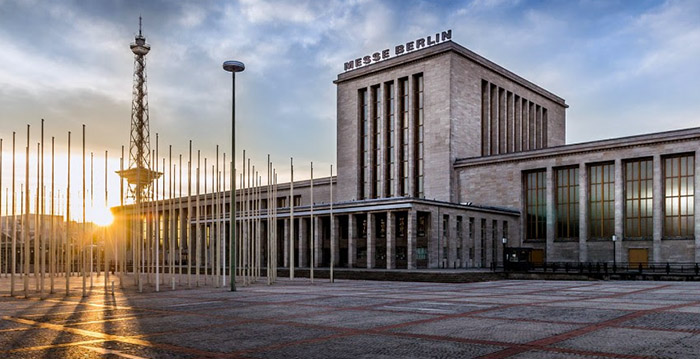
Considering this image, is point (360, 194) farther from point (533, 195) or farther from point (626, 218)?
point (626, 218)

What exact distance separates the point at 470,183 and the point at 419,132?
9779 millimetres

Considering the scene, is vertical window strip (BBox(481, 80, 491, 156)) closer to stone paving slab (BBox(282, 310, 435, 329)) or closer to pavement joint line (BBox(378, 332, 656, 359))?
stone paving slab (BBox(282, 310, 435, 329))

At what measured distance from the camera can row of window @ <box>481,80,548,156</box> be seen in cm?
8375

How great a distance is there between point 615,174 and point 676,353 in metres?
56.1

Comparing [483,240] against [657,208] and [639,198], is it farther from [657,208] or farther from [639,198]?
[657,208]

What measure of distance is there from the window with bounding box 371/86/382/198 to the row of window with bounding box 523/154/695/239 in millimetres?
20115

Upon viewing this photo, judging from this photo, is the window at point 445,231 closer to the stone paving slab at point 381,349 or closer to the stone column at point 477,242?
the stone column at point 477,242

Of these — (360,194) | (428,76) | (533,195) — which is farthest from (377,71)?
(533,195)

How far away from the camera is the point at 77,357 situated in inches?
504

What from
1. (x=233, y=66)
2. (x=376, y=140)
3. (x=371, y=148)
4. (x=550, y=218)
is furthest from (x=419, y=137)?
(x=233, y=66)

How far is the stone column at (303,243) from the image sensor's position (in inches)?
2847

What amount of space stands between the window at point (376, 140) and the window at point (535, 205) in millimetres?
20095

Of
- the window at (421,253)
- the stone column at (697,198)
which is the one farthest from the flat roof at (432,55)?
the stone column at (697,198)

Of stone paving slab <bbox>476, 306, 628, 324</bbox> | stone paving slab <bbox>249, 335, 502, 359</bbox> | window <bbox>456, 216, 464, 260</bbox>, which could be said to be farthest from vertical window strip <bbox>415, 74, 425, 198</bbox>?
stone paving slab <bbox>249, 335, 502, 359</bbox>
